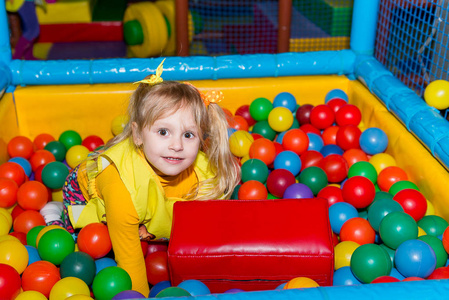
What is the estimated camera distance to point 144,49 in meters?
4.40

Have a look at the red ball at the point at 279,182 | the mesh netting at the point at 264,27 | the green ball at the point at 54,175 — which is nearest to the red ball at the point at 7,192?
the green ball at the point at 54,175

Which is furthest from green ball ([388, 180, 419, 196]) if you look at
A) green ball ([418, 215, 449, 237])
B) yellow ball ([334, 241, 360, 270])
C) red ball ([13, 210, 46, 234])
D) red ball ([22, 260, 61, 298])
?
red ball ([13, 210, 46, 234])

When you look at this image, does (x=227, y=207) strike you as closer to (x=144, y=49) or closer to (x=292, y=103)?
(x=292, y=103)

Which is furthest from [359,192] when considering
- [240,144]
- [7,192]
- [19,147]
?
Answer: [19,147]

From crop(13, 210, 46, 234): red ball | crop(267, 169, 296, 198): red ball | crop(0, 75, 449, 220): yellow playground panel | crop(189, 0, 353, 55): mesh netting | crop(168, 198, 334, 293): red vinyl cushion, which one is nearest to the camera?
crop(168, 198, 334, 293): red vinyl cushion

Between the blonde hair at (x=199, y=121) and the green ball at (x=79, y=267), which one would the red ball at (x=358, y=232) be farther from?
the green ball at (x=79, y=267)

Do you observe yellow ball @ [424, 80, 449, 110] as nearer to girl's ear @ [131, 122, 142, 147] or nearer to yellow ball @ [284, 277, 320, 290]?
yellow ball @ [284, 277, 320, 290]

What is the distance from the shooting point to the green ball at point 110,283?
1564 mm

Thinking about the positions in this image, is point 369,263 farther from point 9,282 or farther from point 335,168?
point 9,282

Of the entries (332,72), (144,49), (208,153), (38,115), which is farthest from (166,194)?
(144,49)

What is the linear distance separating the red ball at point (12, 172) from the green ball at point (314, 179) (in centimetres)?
118

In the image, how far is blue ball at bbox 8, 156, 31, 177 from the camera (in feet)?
7.50

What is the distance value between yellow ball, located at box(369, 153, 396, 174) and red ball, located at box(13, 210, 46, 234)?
1.39 m

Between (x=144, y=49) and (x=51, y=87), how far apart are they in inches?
75.8
